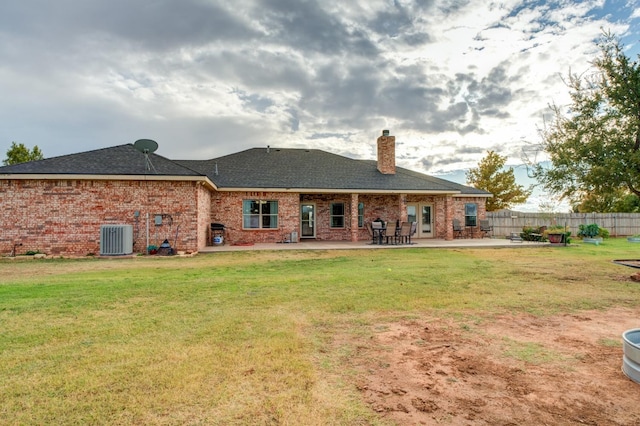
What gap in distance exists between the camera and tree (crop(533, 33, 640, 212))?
368 inches

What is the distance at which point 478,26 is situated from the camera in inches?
502

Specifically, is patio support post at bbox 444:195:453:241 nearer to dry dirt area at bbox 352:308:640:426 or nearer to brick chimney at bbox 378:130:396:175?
brick chimney at bbox 378:130:396:175

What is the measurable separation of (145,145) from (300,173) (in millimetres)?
7845

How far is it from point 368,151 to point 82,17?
1908 centimetres

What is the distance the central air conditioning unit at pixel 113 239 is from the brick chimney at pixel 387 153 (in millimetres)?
13950

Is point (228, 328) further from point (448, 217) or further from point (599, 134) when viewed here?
point (448, 217)

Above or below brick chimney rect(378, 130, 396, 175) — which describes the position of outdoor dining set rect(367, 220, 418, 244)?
below

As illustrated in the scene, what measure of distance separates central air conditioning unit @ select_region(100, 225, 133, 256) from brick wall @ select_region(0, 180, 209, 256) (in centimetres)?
77

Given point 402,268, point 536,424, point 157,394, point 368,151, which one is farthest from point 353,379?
point 368,151

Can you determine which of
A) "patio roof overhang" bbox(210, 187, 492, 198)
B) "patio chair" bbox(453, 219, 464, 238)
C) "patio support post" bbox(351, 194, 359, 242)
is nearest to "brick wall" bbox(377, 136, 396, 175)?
"patio roof overhang" bbox(210, 187, 492, 198)

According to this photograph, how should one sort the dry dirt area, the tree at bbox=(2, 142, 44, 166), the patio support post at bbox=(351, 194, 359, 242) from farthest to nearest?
the tree at bbox=(2, 142, 44, 166), the patio support post at bbox=(351, 194, 359, 242), the dry dirt area

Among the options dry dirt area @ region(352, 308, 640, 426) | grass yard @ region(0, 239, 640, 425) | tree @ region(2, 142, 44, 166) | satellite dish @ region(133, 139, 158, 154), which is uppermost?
tree @ region(2, 142, 44, 166)

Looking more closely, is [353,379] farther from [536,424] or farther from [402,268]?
[402,268]

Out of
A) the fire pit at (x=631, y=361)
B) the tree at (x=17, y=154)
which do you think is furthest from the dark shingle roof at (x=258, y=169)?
the tree at (x=17, y=154)
